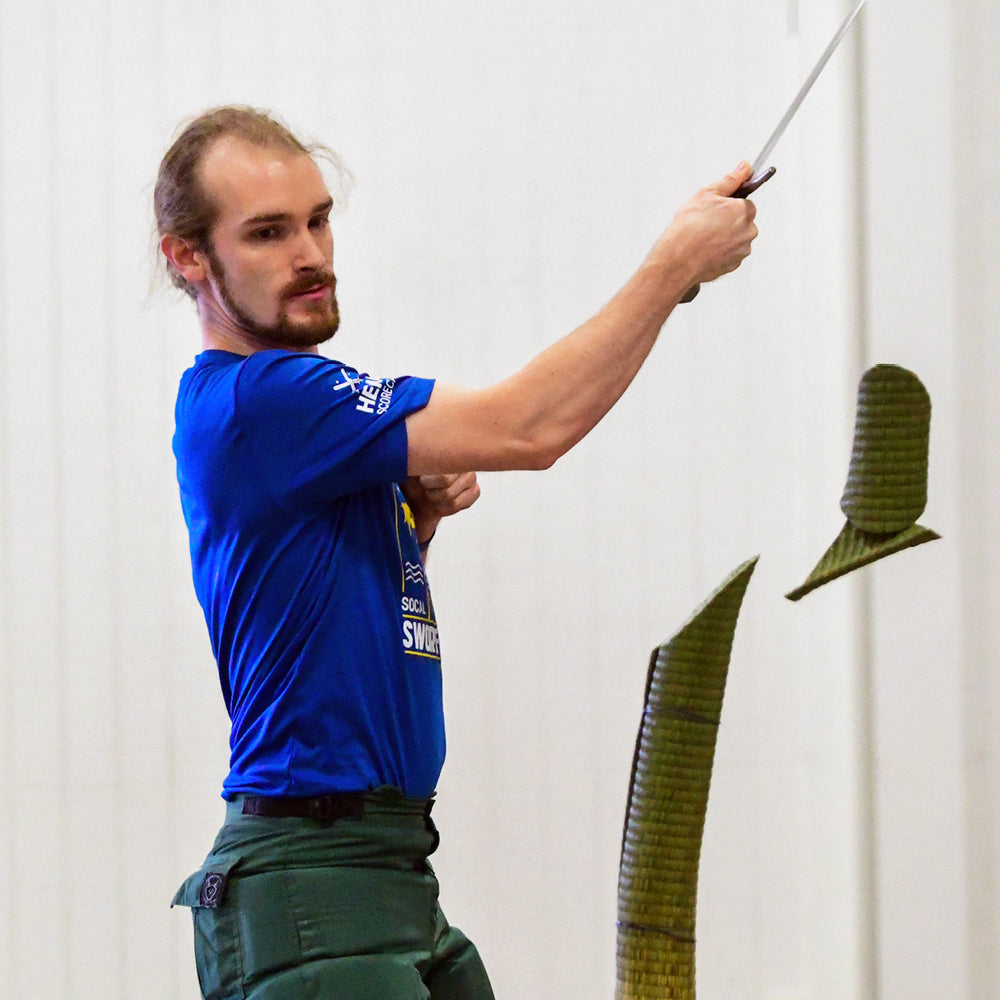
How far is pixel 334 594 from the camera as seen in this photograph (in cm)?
146

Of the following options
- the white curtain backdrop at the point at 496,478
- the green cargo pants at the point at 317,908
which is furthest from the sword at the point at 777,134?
the white curtain backdrop at the point at 496,478

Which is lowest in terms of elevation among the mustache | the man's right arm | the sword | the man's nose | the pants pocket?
the pants pocket

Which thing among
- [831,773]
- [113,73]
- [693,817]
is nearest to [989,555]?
[831,773]

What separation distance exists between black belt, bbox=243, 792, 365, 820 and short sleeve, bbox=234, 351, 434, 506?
311 millimetres

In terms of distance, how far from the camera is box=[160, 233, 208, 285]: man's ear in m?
1.63

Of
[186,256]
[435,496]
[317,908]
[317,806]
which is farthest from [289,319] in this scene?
[317,908]

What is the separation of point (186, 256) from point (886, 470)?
0.86 m

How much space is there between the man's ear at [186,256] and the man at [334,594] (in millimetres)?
69

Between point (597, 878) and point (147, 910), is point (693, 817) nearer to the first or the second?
point (597, 878)

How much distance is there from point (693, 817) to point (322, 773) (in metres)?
0.39

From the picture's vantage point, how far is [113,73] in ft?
8.63

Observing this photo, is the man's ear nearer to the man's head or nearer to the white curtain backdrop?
the man's head

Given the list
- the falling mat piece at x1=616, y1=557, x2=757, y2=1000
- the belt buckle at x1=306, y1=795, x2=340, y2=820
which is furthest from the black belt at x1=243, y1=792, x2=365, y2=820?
the falling mat piece at x1=616, y1=557, x2=757, y2=1000

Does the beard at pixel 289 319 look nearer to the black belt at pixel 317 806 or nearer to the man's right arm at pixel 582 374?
the man's right arm at pixel 582 374
